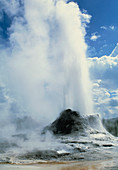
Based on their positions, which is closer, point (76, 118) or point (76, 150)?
point (76, 150)

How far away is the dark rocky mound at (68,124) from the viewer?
17828mm

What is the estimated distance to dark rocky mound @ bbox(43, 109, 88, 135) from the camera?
17828 mm

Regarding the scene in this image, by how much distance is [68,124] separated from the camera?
18.8m

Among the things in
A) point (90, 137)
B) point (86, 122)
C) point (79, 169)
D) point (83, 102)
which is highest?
point (83, 102)

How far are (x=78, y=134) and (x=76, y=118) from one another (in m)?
2.66

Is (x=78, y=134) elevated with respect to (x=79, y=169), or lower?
elevated

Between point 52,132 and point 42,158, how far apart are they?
10.2m

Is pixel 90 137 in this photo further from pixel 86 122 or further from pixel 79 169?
pixel 79 169

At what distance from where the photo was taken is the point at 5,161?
8289mm

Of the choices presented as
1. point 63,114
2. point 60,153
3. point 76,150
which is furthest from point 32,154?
point 63,114

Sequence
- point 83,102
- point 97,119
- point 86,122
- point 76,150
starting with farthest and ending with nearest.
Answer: point 83,102, point 97,119, point 86,122, point 76,150

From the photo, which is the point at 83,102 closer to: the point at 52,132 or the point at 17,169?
the point at 52,132

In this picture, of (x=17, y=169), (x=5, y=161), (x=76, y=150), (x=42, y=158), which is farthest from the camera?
(x=76, y=150)

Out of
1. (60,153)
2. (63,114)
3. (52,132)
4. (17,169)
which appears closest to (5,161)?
(17,169)
